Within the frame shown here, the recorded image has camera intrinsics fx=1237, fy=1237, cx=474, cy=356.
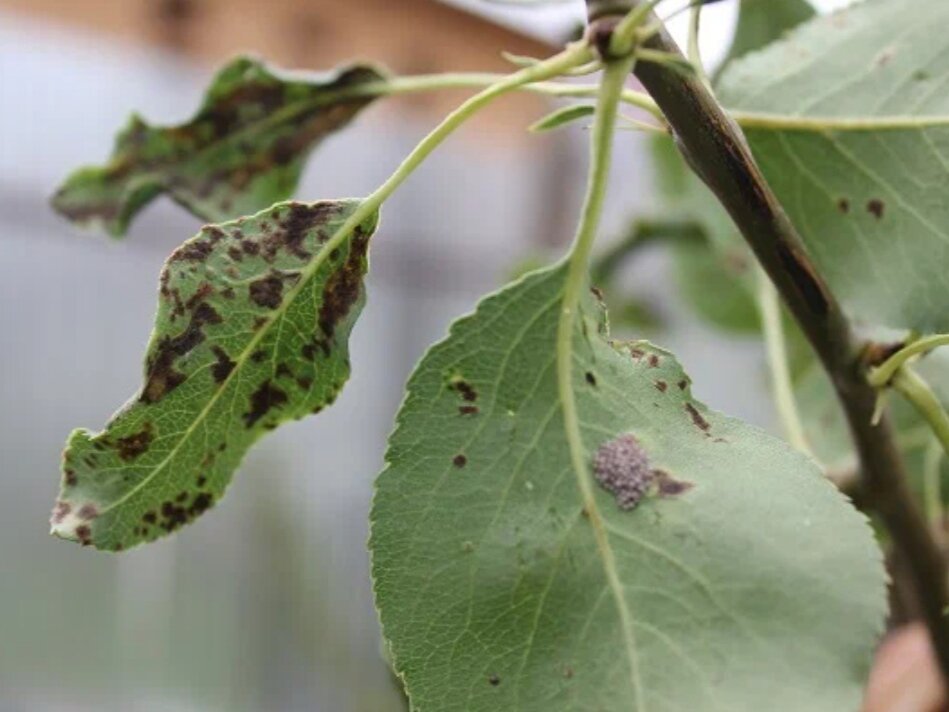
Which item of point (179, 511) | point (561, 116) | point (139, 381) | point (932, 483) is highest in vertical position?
point (561, 116)

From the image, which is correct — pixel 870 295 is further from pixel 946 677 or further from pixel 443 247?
pixel 443 247

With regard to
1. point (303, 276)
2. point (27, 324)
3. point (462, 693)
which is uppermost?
point (303, 276)

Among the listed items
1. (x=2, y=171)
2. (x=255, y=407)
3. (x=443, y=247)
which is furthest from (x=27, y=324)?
(x=255, y=407)

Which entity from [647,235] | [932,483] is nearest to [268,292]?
[932,483]

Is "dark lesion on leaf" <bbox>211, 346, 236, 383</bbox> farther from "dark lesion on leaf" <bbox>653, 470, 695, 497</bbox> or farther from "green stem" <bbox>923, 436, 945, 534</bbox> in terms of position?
"green stem" <bbox>923, 436, 945, 534</bbox>

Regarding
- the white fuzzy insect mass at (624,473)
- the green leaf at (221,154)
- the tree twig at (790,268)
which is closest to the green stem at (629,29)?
the tree twig at (790,268)

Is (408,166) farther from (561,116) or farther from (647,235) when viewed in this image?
(647,235)

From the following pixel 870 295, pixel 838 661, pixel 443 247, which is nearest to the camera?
pixel 838 661
